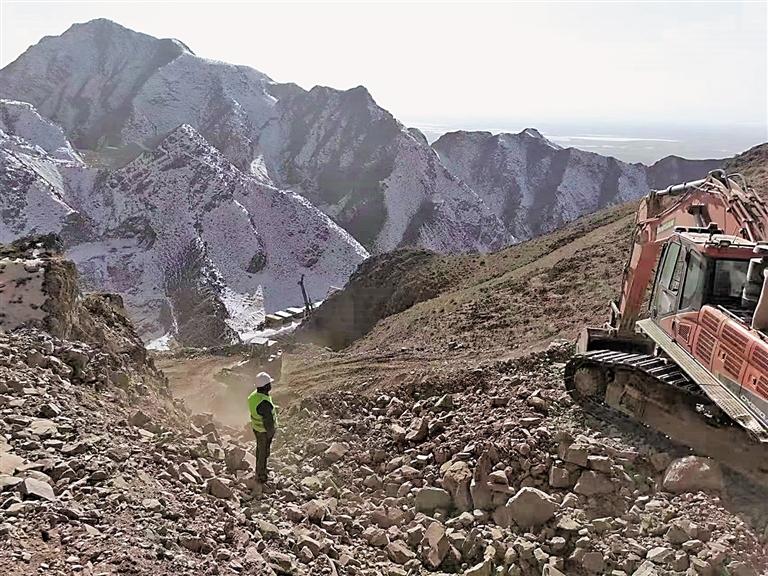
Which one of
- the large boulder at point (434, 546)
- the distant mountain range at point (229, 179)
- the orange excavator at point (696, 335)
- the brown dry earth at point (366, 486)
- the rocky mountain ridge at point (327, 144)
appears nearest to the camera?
the brown dry earth at point (366, 486)

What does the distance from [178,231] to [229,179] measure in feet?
20.3

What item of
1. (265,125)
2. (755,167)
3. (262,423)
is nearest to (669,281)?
(262,423)

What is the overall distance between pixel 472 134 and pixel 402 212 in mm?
22663

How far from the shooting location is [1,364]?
6965mm

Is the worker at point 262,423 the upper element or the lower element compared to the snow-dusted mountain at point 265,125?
lower

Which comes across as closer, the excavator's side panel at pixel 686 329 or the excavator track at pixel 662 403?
the excavator track at pixel 662 403

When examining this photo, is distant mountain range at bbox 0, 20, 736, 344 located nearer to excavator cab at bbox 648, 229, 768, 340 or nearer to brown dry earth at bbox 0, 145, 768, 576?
brown dry earth at bbox 0, 145, 768, 576

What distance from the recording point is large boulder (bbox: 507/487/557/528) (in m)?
5.74

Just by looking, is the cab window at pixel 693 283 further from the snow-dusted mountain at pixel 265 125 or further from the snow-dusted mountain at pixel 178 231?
the snow-dusted mountain at pixel 265 125

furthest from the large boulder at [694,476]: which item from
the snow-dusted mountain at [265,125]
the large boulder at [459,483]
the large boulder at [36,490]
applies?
the snow-dusted mountain at [265,125]

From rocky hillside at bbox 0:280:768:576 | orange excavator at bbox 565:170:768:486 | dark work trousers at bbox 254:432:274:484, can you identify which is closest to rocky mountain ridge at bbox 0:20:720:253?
→ orange excavator at bbox 565:170:768:486

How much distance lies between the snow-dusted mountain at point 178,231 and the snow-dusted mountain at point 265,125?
497 inches

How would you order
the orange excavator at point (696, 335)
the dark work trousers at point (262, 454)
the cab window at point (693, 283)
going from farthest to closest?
the cab window at point (693, 283)
the dark work trousers at point (262, 454)
the orange excavator at point (696, 335)

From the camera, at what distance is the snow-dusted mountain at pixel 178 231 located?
4172cm
